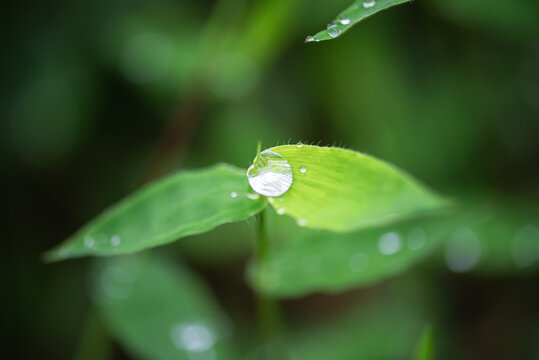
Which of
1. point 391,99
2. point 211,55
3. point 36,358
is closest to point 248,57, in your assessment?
point 211,55

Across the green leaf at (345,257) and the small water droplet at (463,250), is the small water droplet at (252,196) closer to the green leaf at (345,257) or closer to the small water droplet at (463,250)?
the green leaf at (345,257)

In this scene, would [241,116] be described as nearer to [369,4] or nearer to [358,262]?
[358,262]

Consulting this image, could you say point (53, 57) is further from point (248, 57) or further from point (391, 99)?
point (391, 99)

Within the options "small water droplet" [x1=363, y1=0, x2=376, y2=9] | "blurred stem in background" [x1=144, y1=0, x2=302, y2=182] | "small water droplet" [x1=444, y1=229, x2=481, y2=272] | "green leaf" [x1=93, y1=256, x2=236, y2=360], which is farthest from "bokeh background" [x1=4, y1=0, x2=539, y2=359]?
"small water droplet" [x1=363, y1=0, x2=376, y2=9]

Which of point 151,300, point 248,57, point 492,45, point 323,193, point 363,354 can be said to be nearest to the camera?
point 323,193

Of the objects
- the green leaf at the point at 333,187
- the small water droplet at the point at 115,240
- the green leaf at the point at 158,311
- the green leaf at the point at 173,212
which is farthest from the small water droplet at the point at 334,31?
the green leaf at the point at 158,311

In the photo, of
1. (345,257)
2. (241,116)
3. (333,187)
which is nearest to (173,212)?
(333,187)
